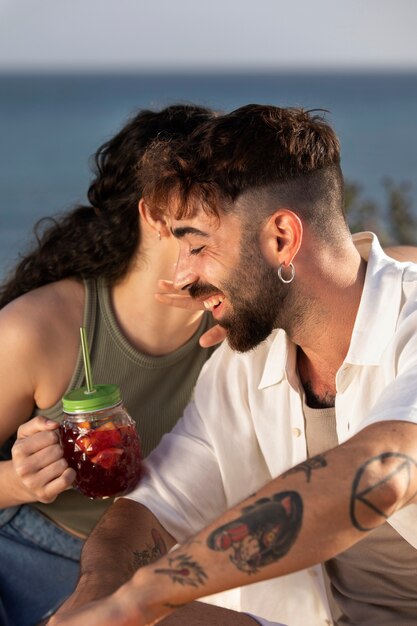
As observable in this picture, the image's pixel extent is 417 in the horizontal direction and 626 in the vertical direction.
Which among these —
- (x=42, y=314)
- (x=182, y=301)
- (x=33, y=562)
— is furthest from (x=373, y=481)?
(x=33, y=562)

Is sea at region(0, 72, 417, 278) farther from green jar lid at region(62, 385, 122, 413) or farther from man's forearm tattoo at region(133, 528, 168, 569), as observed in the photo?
man's forearm tattoo at region(133, 528, 168, 569)

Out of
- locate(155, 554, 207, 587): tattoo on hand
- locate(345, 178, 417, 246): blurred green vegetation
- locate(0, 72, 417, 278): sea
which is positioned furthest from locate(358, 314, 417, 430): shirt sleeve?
locate(345, 178, 417, 246): blurred green vegetation

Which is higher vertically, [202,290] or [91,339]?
[202,290]

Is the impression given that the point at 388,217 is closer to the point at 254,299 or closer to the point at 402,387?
the point at 254,299

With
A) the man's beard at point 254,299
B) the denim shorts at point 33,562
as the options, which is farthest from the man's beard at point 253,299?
the denim shorts at point 33,562

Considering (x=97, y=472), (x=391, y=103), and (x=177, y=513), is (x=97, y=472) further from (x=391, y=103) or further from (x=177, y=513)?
(x=391, y=103)

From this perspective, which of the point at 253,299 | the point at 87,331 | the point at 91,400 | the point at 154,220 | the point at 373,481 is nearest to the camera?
the point at 373,481

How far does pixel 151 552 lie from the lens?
2.06 m

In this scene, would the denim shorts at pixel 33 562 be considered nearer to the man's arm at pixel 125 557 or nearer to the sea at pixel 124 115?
the man's arm at pixel 125 557

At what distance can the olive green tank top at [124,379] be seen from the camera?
259cm

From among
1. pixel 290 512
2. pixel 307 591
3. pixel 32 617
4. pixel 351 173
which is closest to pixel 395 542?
pixel 307 591

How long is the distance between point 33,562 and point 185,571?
3.60 ft

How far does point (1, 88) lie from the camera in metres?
24.7

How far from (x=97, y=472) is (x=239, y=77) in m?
25.8
